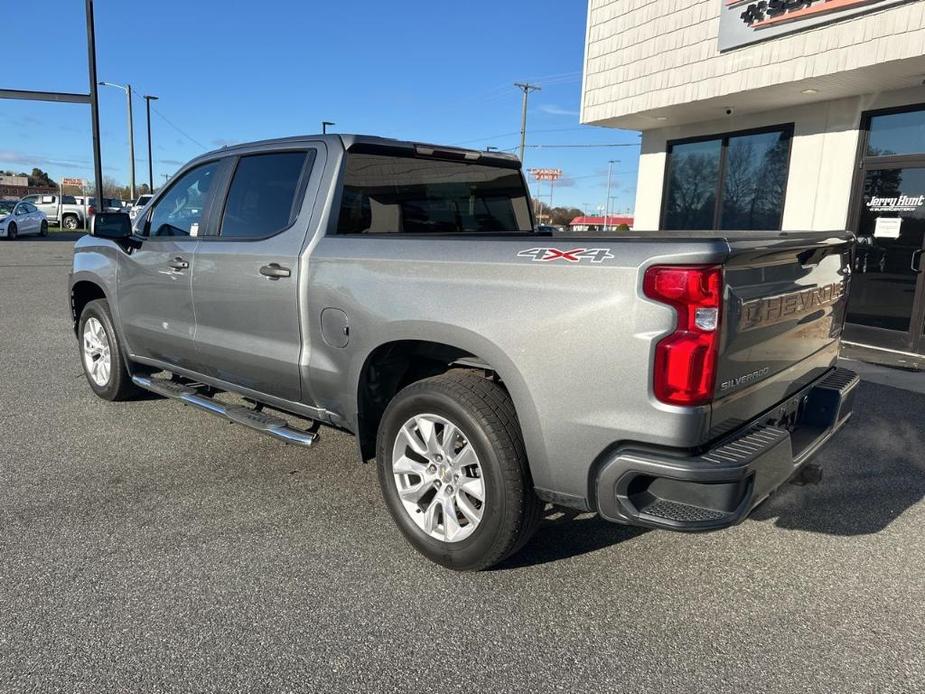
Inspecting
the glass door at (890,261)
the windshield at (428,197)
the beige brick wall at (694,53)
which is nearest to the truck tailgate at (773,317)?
the windshield at (428,197)

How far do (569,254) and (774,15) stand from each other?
24.9ft

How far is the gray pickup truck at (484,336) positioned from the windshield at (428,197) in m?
0.01

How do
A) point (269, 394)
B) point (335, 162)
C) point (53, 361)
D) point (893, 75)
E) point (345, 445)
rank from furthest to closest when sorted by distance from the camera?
point (893, 75)
point (53, 361)
point (345, 445)
point (269, 394)
point (335, 162)

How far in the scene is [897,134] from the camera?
8227 millimetres

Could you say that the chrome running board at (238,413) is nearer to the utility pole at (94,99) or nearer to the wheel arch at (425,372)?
the wheel arch at (425,372)

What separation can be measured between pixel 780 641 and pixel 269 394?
9.06 ft

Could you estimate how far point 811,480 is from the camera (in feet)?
10.7

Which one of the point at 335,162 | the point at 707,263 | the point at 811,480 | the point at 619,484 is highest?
the point at 335,162

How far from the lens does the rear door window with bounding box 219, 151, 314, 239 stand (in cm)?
374

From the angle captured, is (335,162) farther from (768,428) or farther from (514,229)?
(768,428)

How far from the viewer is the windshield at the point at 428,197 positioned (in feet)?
12.0

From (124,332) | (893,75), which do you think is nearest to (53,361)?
(124,332)

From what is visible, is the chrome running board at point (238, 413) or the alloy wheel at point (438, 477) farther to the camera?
the chrome running board at point (238, 413)

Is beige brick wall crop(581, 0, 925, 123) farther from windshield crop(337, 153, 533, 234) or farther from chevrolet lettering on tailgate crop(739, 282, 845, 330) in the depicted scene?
chevrolet lettering on tailgate crop(739, 282, 845, 330)
